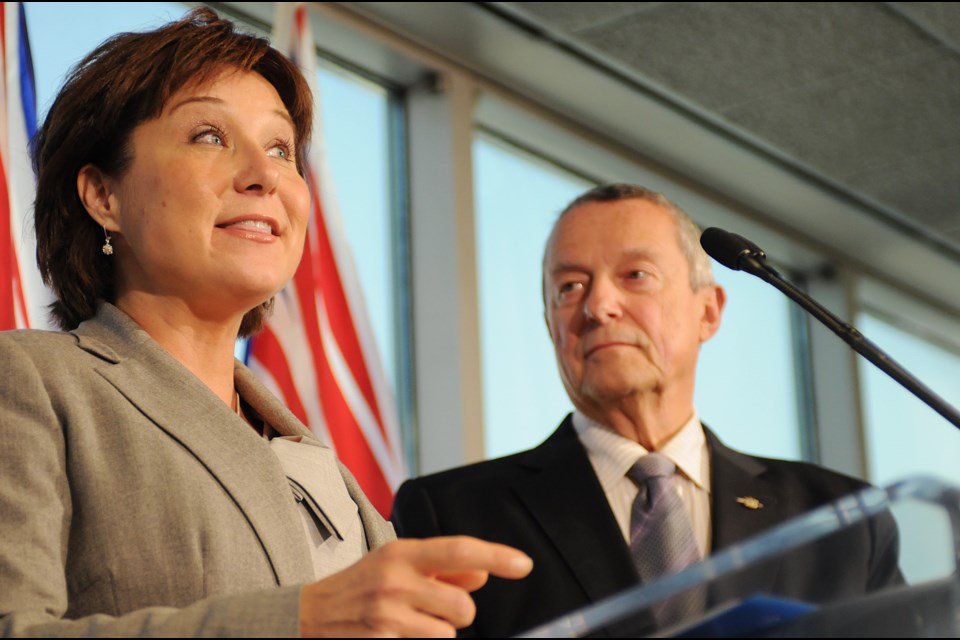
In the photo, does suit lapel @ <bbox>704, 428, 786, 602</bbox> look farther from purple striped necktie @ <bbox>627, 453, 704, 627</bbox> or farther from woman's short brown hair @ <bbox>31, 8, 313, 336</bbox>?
woman's short brown hair @ <bbox>31, 8, 313, 336</bbox>

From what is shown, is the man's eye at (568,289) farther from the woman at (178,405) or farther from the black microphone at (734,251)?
the woman at (178,405)

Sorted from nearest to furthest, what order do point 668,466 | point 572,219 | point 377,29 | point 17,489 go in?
1. point 17,489
2. point 668,466
3. point 572,219
4. point 377,29

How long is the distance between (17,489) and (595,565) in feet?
4.18

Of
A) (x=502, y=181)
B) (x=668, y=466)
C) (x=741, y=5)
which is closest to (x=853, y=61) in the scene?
(x=741, y=5)

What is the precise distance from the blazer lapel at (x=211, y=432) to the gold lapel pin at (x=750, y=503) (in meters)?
1.24

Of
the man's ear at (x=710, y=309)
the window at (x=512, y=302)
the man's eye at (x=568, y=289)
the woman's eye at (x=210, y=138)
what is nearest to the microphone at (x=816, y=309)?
the woman's eye at (x=210, y=138)

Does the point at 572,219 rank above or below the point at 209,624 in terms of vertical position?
above

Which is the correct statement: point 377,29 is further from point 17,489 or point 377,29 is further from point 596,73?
point 17,489

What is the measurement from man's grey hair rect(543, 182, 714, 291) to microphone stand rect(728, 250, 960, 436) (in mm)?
969

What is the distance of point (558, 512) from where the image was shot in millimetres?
2572

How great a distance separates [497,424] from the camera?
5.28m

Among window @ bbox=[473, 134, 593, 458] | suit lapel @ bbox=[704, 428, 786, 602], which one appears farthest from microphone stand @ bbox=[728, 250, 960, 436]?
window @ bbox=[473, 134, 593, 458]

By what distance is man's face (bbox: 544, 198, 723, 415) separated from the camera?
2.87m

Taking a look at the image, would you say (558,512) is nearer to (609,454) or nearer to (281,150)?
(609,454)
